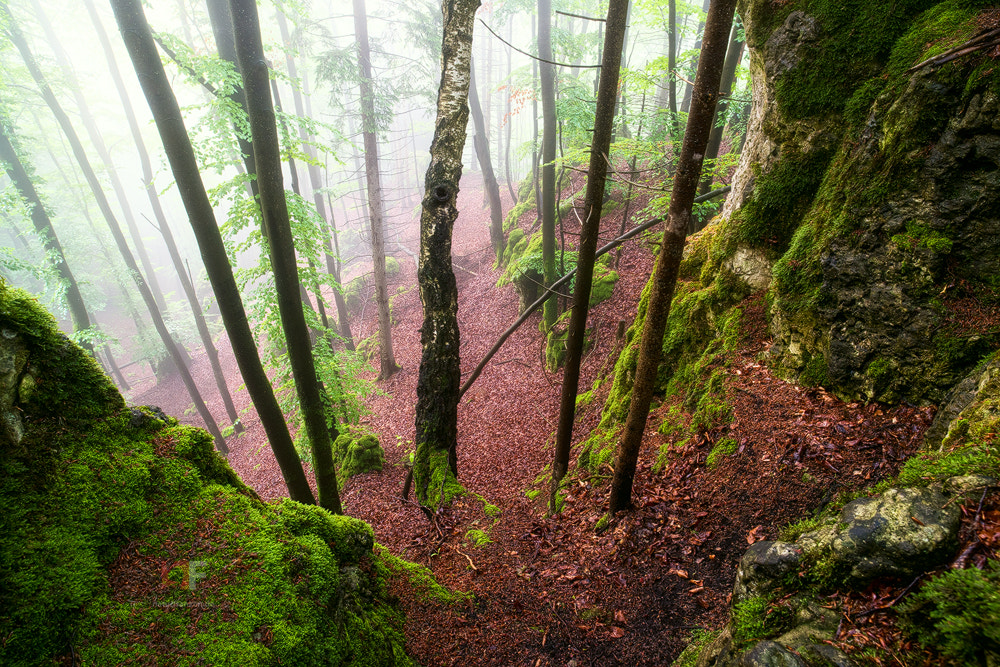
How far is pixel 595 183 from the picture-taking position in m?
4.12

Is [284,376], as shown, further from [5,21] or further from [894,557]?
[5,21]

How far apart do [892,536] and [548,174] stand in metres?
9.57

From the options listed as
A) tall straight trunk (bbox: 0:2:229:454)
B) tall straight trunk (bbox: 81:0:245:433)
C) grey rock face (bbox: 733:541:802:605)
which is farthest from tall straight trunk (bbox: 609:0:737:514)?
tall straight trunk (bbox: 81:0:245:433)

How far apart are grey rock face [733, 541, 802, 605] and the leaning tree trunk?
7.45 meters

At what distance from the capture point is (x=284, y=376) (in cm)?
878

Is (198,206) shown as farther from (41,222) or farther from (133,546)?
(41,222)

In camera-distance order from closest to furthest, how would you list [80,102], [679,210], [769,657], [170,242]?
[769,657] < [679,210] < [170,242] < [80,102]

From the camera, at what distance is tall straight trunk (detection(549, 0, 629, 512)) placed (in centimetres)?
373

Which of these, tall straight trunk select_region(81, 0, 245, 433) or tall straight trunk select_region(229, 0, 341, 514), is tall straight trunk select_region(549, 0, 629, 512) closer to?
tall straight trunk select_region(229, 0, 341, 514)

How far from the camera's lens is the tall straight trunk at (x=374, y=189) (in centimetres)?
1467

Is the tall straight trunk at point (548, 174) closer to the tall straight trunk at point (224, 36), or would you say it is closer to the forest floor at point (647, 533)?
the forest floor at point (647, 533)

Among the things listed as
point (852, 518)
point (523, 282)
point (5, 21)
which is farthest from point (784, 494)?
point (5, 21)

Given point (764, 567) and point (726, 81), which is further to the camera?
point (726, 81)

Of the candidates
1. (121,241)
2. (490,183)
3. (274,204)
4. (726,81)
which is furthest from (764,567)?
(121,241)
